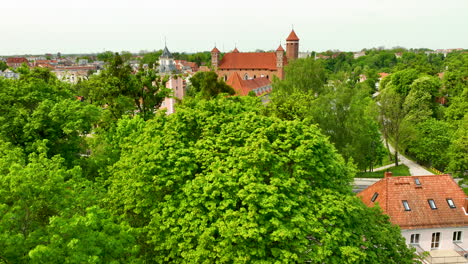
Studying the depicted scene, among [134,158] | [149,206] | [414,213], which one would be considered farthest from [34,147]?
[414,213]

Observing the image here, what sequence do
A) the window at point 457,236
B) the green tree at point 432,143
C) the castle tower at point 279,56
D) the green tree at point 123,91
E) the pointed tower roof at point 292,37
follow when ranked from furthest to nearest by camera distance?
1. the pointed tower roof at point 292,37
2. the castle tower at point 279,56
3. the green tree at point 432,143
4. the green tree at point 123,91
5. the window at point 457,236

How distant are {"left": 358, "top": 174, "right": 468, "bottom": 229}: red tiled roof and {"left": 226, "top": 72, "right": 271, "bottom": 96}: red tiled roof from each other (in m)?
39.6

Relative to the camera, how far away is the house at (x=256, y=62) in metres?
84.7

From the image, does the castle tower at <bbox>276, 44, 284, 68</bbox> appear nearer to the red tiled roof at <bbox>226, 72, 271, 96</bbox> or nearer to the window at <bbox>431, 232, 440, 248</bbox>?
the red tiled roof at <bbox>226, 72, 271, 96</bbox>

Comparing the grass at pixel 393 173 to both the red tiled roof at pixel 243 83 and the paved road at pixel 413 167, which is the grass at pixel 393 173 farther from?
the red tiled roof at pixel 243 83

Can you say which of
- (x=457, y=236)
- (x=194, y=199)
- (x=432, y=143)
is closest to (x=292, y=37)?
(x=432, y=143)

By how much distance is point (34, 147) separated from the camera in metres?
18.2

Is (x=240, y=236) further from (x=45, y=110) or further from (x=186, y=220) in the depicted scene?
(x=45, y=110)

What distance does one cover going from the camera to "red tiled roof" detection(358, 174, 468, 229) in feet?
69.8

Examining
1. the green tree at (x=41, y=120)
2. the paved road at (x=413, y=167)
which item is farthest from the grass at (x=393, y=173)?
the green tree at (x=41, y=120)

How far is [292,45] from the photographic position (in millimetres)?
85500

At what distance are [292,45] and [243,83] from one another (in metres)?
24.7

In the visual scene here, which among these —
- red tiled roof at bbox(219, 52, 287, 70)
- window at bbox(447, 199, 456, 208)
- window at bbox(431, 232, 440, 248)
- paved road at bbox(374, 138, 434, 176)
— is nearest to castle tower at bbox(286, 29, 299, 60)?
red tiled roof at bbox(219, 52, 287, 70)

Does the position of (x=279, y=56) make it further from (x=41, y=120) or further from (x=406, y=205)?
(x=41, y=120)
